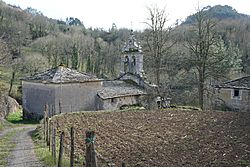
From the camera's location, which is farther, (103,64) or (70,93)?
(103,64)

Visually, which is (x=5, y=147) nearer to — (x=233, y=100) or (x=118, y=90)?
(x=118, y=90)

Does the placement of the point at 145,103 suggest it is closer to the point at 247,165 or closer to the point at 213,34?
the point at 213,34

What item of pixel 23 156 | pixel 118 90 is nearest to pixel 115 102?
pixel 118 90

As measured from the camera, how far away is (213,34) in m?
31.6

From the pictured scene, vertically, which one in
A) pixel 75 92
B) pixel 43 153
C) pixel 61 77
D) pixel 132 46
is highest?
pixel 132 46

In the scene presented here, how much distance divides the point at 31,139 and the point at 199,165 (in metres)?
10.2

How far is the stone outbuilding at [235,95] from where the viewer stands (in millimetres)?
30812

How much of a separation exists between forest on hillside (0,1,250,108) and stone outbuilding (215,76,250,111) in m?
1.16

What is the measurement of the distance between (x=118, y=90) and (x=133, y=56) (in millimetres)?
4870

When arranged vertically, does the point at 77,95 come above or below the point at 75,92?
below

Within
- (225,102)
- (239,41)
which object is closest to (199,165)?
(225,102)

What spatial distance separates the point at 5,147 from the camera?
16203 mm

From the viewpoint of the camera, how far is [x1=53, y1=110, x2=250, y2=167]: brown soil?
12008mm

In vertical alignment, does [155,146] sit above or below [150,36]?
below
